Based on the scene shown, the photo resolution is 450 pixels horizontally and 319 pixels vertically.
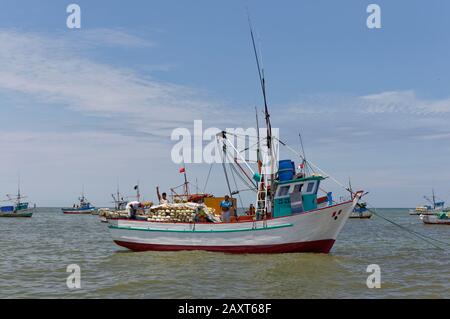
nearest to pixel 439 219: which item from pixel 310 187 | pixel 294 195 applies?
pixel 310 187

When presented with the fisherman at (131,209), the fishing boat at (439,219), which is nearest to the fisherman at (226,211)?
the fisherman at (131,209)

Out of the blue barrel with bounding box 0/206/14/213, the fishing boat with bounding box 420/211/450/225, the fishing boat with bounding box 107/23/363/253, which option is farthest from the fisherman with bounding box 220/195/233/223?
the blue barrel with bounding box 0/206/14/213

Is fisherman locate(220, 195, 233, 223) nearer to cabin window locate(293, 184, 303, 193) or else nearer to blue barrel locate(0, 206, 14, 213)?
cabin window locate(293, 184, 303, 193)

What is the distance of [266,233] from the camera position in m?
21.9

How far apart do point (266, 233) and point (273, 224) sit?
0.59m

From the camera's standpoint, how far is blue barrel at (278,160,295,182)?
2280cm

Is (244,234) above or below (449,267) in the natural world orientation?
above

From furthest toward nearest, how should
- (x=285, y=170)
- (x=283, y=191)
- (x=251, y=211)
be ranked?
(x=251, y=211)
(x=285, y=170)
(x=283, y=191)

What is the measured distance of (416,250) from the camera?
94.9 ft

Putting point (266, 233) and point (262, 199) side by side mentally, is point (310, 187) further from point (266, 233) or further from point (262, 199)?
point (266, 233)
